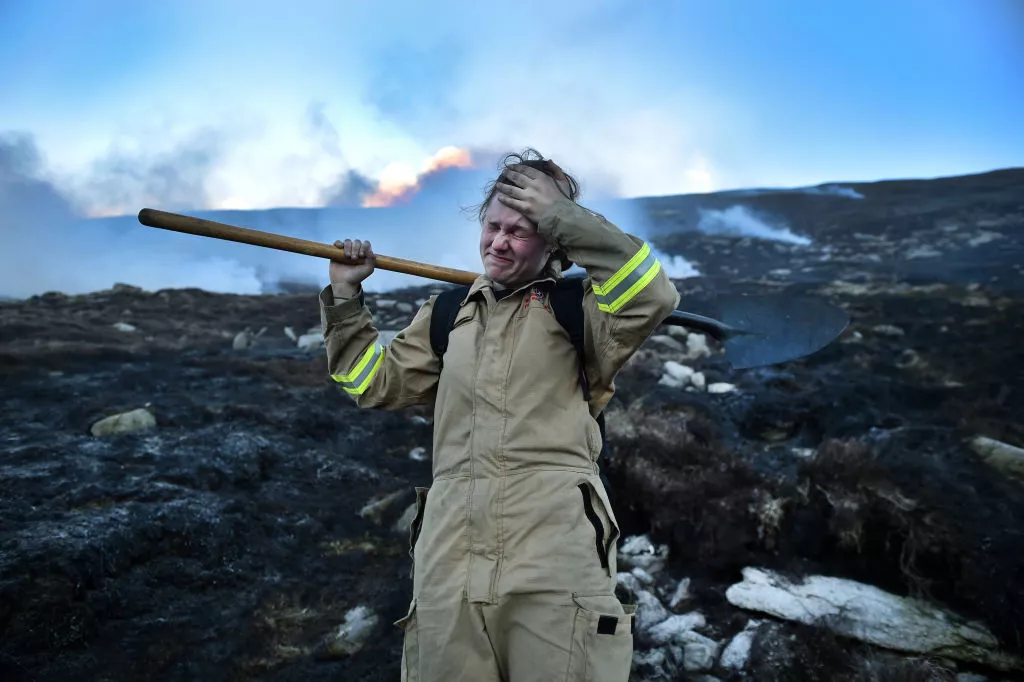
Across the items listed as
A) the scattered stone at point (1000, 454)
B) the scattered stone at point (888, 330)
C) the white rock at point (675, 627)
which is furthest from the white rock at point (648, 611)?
the scattered stone at point (888, 330)

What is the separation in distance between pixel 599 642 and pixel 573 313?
841 millimetres

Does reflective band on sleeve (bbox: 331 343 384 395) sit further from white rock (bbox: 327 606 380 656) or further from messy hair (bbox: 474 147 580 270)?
white rock (bbox: 327 606 380 656)

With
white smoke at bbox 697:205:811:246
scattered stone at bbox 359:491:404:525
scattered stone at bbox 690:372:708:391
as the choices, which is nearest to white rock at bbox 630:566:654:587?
scattered stone at bbox 359:491:404:525

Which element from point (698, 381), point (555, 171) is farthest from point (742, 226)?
point (555, 171)

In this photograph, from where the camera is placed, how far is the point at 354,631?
3273 mm

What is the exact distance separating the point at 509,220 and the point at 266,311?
1354 centimetres

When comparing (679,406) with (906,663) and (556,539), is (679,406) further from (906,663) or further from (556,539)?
(556,539)

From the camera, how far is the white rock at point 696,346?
912 centimetres

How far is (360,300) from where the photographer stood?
199cm

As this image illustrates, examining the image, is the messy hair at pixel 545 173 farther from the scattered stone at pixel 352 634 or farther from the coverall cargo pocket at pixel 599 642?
the scattered stone at pixel 352 634

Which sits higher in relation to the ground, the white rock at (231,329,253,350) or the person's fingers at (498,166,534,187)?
the person's fingers at (498,166,534,187)

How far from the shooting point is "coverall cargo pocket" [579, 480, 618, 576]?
1.56 metres

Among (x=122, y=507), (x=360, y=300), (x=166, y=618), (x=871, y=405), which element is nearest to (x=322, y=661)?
(x=166, y=618)

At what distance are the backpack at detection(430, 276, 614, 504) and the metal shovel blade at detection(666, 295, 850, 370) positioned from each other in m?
1.83
